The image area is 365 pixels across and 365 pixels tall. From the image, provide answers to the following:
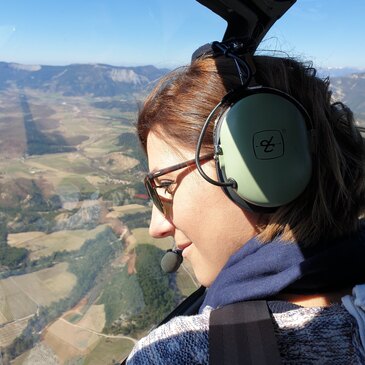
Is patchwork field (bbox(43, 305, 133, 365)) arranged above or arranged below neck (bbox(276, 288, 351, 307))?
below

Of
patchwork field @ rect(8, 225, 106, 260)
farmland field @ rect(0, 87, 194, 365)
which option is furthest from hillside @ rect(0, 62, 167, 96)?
patchwork field @ rect(8, 225, 106, 260)

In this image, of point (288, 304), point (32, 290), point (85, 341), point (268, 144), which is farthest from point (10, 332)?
point (268, 144)

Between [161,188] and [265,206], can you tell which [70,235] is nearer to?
[161,188]

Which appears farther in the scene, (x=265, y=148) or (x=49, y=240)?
(x=49, y=240)

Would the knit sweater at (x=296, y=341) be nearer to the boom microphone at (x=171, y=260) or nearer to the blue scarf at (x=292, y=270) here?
the blue scarf at (x=292, y=270)

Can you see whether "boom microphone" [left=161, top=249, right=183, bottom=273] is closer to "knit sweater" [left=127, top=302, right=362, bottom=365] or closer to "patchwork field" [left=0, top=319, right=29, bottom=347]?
"patchwork field" [left=0, top=319, right=29, bottom=347]

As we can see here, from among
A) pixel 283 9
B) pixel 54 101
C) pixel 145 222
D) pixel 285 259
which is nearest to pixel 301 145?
pixel 285 259
